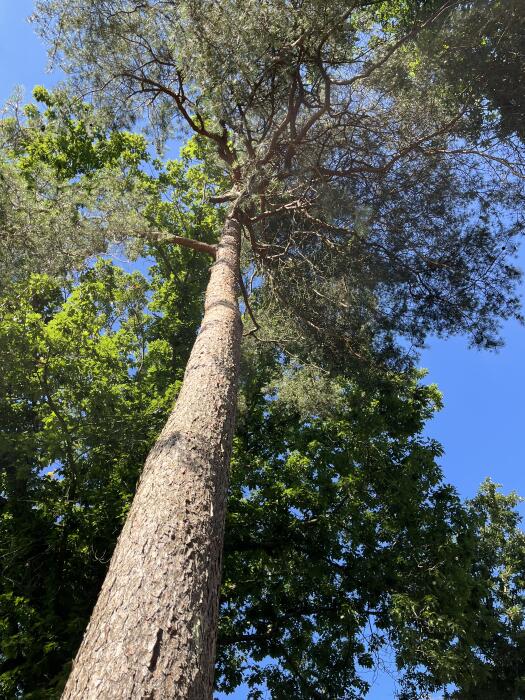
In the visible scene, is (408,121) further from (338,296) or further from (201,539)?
(201,539)

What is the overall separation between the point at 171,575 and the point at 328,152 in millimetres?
7866

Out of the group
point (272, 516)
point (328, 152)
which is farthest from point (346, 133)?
point (272, 516)

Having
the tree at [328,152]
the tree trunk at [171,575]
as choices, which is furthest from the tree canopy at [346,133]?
the tree trunk at [171,575]

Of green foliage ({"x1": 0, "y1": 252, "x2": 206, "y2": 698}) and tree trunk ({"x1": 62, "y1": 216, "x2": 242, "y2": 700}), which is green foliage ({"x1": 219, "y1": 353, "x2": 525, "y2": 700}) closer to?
green foliage ({"x1": 0, "y1": 252, "x2": 206, "y2": 698})

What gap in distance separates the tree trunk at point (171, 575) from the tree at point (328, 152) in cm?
115

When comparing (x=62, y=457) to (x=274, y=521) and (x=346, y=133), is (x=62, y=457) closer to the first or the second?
(x=274, y=521)

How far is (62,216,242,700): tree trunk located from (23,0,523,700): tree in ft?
3.78

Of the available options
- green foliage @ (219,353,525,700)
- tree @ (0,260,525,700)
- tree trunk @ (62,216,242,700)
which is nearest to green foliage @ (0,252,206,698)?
tree @ (0,260,525,700)

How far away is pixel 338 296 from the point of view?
29.4ft

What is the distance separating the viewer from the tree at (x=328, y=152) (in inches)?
279

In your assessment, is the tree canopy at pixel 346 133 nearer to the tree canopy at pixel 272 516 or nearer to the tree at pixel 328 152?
the tree at pixel 328 152

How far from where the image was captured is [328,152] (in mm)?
8969

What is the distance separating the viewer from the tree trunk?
221 cm

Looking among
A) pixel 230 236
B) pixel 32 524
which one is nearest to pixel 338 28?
pixel 230 236
